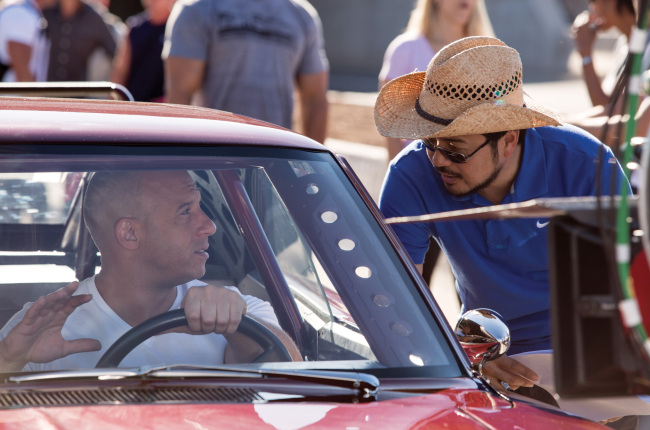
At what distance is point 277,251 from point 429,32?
8.76 ft

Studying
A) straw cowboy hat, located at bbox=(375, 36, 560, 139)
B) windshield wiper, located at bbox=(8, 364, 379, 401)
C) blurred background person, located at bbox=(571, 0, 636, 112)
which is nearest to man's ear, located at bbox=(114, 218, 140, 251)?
windshield wiper, located at bbox=(8, 364, 379, 401)

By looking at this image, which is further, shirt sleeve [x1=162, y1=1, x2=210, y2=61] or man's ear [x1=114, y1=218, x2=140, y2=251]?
shirt sleeve [x1=162, y1=1, x2=210, y2=61]

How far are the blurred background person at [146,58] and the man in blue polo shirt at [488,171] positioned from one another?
3.55 m

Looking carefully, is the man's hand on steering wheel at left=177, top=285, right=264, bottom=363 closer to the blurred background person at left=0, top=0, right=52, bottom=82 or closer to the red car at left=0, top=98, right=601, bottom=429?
the red car at left=0, top=98, right=601, bottom=429

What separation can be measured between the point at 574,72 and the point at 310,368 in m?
20.6

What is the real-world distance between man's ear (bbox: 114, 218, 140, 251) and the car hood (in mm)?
626

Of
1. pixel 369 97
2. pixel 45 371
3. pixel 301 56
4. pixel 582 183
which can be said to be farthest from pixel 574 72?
pixel 45 371

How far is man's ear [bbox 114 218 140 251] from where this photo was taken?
239cm

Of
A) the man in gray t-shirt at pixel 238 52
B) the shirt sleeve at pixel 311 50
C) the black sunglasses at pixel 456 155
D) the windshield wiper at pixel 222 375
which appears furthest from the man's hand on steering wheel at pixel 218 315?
the shirt sleeve at pixel 311 50

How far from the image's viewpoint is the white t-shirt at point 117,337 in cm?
220

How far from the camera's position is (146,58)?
6488 millimetres

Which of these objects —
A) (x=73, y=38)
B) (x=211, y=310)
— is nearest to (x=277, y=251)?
(x=211, y=310)

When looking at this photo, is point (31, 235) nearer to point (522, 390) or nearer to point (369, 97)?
point (522, 390)

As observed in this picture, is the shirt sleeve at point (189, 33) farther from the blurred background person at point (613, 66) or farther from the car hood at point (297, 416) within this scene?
the car hood at point (297, 416)
